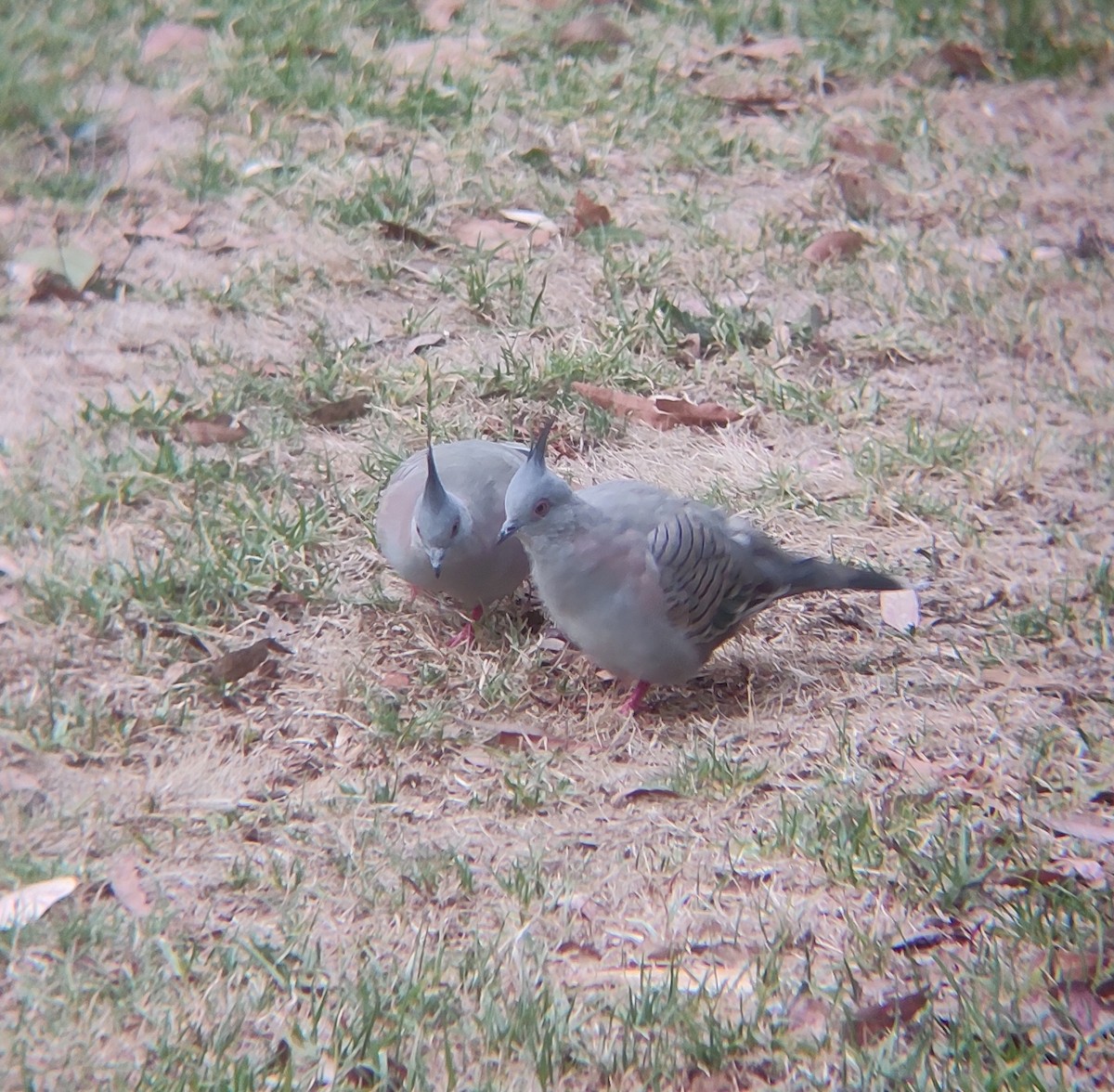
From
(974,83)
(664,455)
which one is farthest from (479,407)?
(974,83)

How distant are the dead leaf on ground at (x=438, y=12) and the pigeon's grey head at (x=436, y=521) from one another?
12.6 feet

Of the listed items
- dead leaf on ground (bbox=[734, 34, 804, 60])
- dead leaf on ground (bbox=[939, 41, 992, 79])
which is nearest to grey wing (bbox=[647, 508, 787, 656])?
dead leaf on ground (bbox=[734, 34, 804, 60])

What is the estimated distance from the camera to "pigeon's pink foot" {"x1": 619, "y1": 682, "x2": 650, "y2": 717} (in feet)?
11.2

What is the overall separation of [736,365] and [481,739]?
199 cm

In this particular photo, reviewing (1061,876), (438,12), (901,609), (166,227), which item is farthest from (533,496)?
(438,12)

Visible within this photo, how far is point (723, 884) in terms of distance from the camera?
2.80 meters

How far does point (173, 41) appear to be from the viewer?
19.5 ft

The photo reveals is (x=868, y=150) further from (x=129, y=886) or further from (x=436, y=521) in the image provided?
(x=129, y=886)

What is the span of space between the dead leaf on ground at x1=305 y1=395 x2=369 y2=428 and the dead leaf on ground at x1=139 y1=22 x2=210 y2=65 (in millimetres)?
2492

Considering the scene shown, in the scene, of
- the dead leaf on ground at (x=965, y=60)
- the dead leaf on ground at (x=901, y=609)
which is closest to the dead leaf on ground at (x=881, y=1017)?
the dead leaf on ground at (x=901, y=609)

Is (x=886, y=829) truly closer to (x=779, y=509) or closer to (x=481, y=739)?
(x=481, y=739)

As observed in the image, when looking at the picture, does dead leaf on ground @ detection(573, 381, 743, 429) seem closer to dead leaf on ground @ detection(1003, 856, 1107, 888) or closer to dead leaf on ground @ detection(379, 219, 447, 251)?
dead leaf on ground @ detection(379, 219, 447, 251)

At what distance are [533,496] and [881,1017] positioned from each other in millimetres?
1408

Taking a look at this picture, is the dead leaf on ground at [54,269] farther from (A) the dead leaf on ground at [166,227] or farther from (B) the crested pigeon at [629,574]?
(B) the crested pigeon at [629,574]
